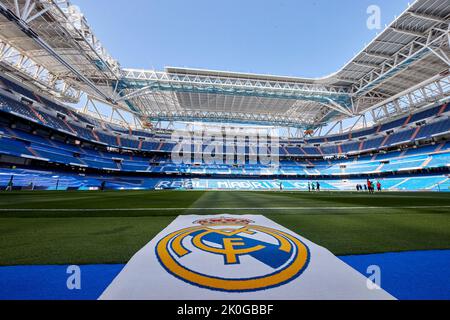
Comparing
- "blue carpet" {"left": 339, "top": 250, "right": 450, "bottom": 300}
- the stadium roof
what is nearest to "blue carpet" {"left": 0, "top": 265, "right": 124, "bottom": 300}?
"blue carpet" {"left": 339, "top": 250, "right": 450, "bottom": 300}

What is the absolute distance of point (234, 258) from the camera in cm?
199

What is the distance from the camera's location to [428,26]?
57.5 feet

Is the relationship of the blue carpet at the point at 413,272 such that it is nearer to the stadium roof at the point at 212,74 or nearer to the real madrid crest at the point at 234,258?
the real madrid crest at the point at 234,258

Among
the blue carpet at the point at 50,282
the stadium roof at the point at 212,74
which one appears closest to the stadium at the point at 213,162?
the blue carpet at the point at 50,282

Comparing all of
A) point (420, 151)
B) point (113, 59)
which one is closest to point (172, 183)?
point (113, 59)

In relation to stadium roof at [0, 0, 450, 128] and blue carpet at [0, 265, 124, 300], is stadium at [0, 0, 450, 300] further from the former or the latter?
stadium roof at [0, 0, 450, 128]

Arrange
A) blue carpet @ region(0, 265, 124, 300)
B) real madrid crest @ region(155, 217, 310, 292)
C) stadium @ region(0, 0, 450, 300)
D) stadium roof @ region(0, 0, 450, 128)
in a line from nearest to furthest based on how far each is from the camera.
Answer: blue carpet @ region(0, 265, 124, 300), real madrid crest @ region(155, 217, 310, 292), stadium @ region(0, 0, 450, 300), stadium roof @ region(0, 0, 450, 128)

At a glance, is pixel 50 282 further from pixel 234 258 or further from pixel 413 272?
pixel 413 272

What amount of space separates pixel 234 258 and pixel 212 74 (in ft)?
92.2

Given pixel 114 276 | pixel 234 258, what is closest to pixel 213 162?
pixel 234 258

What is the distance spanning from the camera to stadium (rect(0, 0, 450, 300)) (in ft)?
6.23

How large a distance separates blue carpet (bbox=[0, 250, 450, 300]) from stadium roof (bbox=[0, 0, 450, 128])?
20506mm
